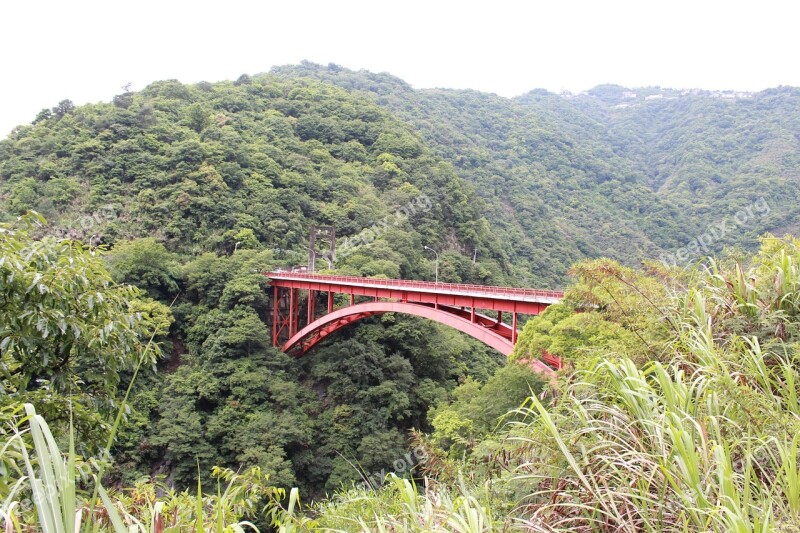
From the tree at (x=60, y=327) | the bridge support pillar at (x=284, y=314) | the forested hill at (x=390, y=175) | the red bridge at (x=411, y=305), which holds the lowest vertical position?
the bridge support pillar at (x=284, y=314)

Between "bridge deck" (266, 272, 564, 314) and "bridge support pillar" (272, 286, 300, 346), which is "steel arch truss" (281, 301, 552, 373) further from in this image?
"bridge support pillar" (272, 286, 300, 346)

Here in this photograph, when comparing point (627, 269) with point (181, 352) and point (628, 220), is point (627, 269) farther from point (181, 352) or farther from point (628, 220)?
point (628, 220)

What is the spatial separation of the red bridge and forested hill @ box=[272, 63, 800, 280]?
18.3 metres

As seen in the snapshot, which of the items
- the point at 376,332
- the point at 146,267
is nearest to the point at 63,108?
the point at 146,267

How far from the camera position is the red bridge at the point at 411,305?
12.4 metres

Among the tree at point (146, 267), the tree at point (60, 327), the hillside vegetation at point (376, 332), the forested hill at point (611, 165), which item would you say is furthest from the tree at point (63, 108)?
the tree at point (60, 327)

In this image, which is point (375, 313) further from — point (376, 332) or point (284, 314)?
point (284, 314)

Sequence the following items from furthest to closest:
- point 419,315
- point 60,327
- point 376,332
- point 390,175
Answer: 1. point 390,175
2. point 376,332
3. point 419,315
4. point 60,327

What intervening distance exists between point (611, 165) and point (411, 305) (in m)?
68.0

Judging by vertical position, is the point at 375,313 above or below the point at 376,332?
above

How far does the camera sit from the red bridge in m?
12.4

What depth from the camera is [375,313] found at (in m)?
19.6

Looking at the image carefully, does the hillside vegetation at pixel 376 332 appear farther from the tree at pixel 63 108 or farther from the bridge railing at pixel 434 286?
the bridge railing at pixel 434 286

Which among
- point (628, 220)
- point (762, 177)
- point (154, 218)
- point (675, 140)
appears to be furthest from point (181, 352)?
point (675, 140)
